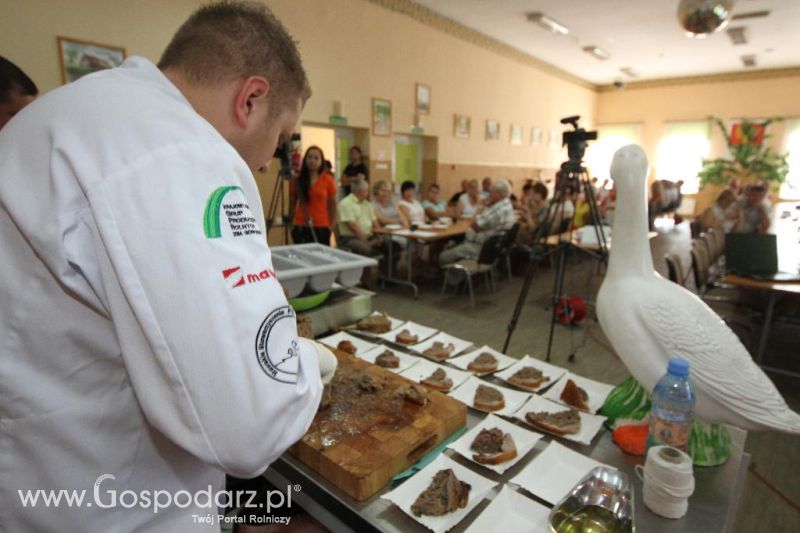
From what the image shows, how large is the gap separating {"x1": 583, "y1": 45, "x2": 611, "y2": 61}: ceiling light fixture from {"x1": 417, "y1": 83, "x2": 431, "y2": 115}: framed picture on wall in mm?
3674

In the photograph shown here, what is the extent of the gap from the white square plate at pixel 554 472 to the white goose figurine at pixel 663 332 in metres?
0.31

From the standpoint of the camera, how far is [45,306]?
588 millimetres

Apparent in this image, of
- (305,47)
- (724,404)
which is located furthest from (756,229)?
(305,47)

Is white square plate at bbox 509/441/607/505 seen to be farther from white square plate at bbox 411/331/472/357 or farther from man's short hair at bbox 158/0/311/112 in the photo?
man's short hair at bbox 158/0/311/112

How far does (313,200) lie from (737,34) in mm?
7723

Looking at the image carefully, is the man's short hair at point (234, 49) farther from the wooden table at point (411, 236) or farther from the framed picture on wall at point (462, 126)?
the framed picture on wall at point (462, 126)

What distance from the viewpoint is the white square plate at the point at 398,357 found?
157 cm

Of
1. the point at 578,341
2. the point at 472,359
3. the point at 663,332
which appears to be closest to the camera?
the point at 663,332

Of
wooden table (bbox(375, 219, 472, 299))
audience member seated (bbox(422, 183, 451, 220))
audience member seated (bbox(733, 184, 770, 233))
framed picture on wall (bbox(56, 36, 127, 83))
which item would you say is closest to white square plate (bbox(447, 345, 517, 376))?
wooden table (bbox(375, 219, 472, 299))

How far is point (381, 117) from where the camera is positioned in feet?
20.5

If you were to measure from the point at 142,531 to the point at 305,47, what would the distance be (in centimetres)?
538

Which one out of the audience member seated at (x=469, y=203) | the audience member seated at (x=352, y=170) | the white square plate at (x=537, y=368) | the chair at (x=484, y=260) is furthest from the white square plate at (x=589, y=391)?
the audience member seated at (x=469, y=203)

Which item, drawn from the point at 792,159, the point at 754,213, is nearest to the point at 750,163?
the point at 792,159

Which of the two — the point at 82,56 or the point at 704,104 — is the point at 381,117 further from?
the point at 704,104
